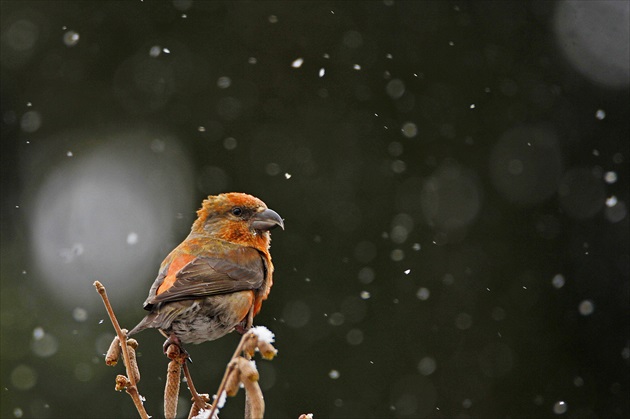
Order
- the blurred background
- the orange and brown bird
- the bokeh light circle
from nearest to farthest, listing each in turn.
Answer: the orange and brown bird, the blurred background, the bokeh light circle

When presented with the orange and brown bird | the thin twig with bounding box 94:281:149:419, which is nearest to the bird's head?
the orange and brown bird

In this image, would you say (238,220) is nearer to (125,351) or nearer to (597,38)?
(125,351)

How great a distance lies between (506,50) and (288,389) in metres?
4.53

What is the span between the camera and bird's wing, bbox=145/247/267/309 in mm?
2805

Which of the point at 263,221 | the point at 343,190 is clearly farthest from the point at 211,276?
the point at 343,190

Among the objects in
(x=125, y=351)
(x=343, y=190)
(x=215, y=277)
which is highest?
(x=125, y=351)

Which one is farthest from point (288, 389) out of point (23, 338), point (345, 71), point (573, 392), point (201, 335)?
point (201, 335)

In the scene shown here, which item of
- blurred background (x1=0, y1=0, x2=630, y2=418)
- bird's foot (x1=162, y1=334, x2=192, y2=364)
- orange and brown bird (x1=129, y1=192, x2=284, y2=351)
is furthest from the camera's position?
blurred background (x1=0, y1=0, x2=630, y2=418)

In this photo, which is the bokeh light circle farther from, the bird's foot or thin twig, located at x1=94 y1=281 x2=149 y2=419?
thin twig, located at x1=94 y1=281 x2=149 y2=419

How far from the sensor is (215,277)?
3.09 m

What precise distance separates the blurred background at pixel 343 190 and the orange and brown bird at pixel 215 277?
328cm

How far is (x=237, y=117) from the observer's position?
842cm

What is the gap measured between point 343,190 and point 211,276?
480 centimetres

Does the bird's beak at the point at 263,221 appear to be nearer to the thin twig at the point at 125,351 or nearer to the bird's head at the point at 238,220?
the bird's head at the point at 238,220
